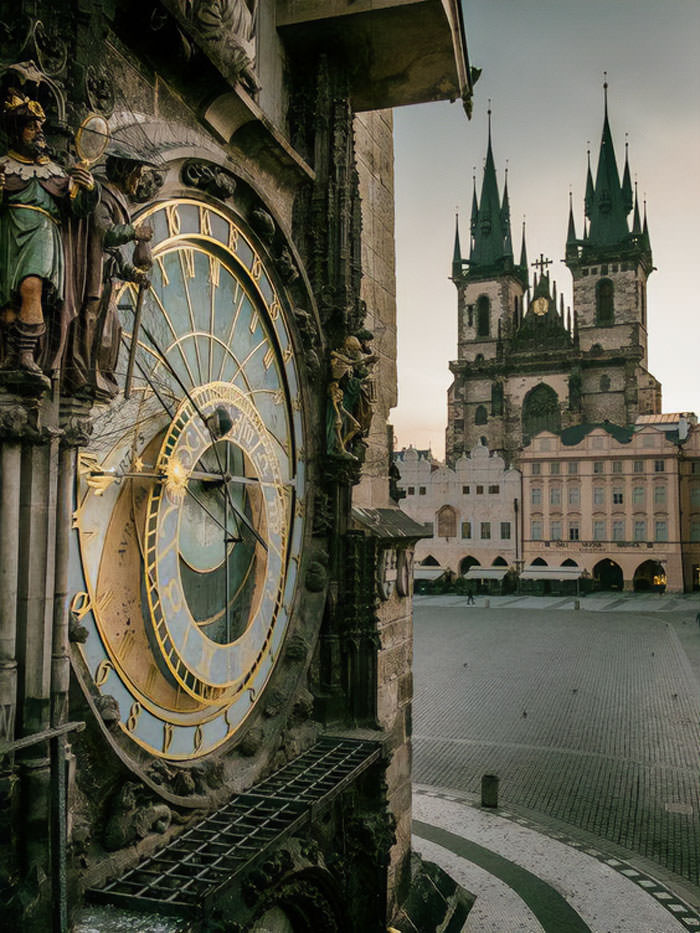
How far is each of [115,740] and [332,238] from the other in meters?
3.54

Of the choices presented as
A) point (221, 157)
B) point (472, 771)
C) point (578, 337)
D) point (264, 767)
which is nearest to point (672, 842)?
point (472, 771)

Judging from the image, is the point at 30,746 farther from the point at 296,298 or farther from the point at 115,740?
the point at 296,298

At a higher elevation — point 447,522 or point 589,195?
point 589,195

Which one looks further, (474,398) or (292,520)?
(474,398)

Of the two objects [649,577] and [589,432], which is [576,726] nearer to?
[589,432]

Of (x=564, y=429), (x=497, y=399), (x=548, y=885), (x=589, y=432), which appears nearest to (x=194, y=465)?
(x=548, y=885)

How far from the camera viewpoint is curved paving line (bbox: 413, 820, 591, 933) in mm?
8508

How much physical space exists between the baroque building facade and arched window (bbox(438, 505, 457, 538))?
1956 inches

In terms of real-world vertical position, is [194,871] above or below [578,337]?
below

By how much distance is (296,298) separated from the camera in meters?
5.21

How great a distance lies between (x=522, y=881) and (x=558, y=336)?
64.7 metres

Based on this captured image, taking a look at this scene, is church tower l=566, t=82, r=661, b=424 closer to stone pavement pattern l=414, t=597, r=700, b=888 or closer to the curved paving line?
stone pavement pattern l=414, t=597, r=700, b=888

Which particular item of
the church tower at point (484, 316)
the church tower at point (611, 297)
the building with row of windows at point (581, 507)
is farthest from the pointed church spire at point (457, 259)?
the building with row of windows at point (581, 507)

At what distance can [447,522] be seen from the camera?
185 ft
